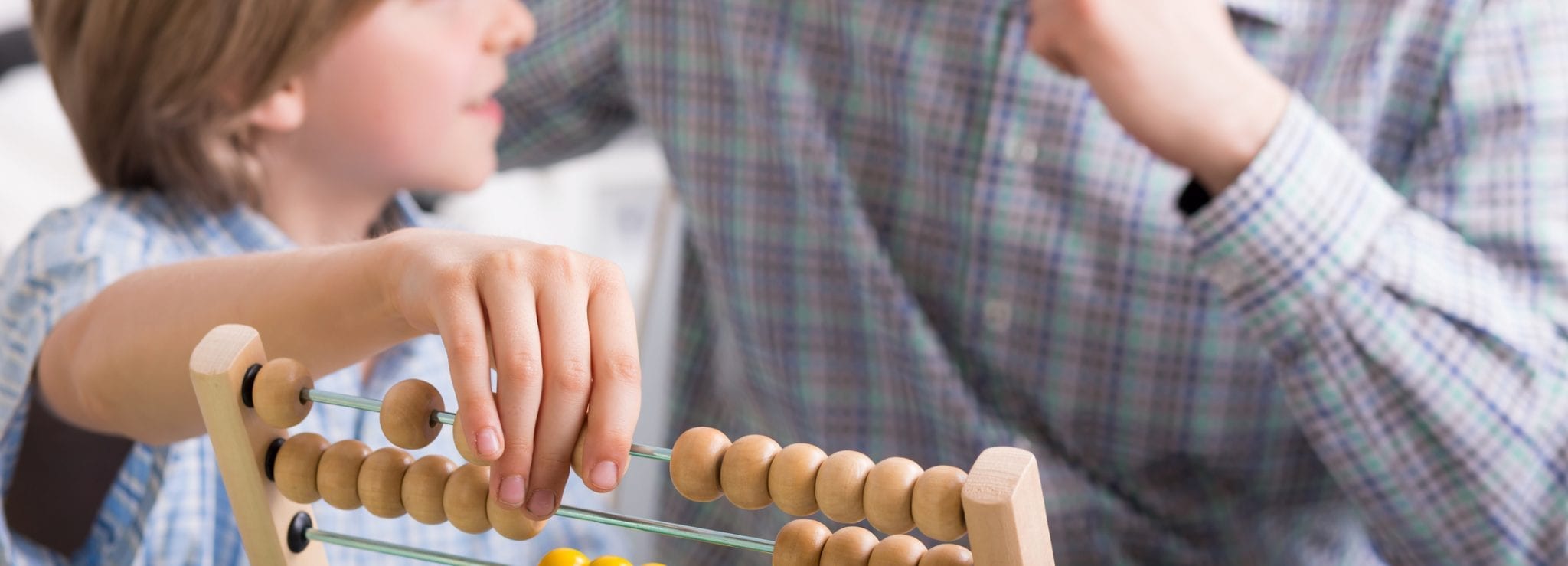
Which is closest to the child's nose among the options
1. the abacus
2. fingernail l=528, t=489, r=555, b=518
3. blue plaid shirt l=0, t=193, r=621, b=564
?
blue plaid shirt l=0, t=193, r=621, b=564

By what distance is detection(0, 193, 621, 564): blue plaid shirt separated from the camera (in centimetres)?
81

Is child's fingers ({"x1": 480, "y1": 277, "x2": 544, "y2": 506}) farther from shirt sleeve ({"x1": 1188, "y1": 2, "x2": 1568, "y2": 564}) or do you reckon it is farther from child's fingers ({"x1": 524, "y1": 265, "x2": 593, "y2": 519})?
shirt sleeve ({"x1": 1188, "y1": 2, "x2": 1568, "y2": 564})

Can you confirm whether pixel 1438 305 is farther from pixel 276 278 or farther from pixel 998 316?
pixel 276 278

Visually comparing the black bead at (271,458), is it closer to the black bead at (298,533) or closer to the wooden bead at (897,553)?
the black bead at (298,533)

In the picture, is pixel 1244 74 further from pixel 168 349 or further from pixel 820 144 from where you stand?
pixel 168 349

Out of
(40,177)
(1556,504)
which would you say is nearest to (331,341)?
(1556,504)

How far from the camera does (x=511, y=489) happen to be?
54 centimetres

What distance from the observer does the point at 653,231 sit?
1662mm

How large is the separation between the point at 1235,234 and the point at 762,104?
0.48m

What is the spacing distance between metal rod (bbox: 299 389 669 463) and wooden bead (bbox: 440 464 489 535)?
0.03 metres

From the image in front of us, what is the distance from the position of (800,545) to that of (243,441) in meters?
0.28

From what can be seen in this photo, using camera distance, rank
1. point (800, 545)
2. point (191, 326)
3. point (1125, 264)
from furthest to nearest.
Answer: point (1125, 264) → point (191, 326) → point (800, 545)

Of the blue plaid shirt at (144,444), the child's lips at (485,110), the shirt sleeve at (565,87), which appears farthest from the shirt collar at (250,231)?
the shirt sleeve at (565,87)

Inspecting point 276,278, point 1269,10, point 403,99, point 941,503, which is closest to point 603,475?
point 941,503
